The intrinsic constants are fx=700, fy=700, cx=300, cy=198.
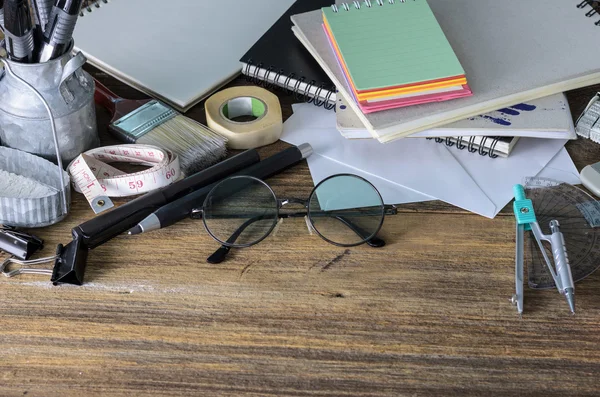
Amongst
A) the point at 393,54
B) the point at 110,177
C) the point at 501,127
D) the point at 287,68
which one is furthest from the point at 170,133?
the point at 501,127

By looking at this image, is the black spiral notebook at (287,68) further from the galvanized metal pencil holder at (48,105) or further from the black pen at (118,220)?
the galvanized metal pencil holder at (48,105)

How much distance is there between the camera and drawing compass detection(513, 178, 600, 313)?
81cm

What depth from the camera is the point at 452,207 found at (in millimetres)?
913

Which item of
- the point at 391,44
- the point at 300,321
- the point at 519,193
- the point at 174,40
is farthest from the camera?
the point at 174,40

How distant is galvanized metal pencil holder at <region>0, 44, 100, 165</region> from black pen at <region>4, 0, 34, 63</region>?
0.01 meters

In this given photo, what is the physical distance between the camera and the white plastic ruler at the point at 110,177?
0.89m

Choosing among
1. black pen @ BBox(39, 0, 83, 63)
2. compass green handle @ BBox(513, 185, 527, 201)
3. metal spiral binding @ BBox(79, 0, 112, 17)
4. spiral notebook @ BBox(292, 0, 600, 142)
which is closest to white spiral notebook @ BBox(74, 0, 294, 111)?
metal spiral binding @ BBox(79, 0, 112, 17)

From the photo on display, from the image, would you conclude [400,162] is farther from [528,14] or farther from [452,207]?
[528,14]

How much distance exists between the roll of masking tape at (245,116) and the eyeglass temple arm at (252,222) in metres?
0.14

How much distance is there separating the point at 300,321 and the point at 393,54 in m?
0.41

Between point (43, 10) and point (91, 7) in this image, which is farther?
point (91, 7)

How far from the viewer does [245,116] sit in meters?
1.04

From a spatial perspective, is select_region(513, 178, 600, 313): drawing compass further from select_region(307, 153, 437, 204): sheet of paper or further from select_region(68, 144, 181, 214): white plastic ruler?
select_region(68, 144, 181, 214): white plastic ruler

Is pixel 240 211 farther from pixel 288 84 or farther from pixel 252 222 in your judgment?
pixel 288 84
